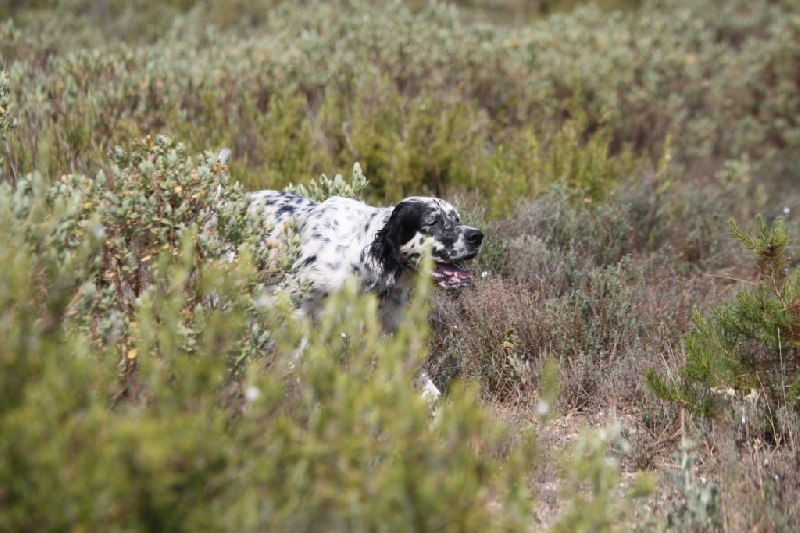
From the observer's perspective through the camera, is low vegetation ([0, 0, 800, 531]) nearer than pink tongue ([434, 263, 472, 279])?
Yes

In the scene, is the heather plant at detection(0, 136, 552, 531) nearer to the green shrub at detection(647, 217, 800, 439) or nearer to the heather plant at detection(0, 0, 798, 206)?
the green shrub at detection(647, 217, 800, 439)

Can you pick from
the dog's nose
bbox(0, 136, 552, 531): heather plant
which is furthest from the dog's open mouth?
bbox(0, 136, 552, 531): heather plant

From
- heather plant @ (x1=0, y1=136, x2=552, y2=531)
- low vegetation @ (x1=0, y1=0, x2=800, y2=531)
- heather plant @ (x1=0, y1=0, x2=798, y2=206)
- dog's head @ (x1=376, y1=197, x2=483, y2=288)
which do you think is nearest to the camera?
heather plant @ (x1=0, y1=136, x2=552, y2=531)

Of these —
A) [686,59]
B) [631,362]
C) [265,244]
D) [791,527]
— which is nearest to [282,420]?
[265,244]

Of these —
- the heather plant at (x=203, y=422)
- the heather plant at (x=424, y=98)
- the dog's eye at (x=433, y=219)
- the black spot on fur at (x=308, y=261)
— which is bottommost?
the heather plant at (x=424, y=98)

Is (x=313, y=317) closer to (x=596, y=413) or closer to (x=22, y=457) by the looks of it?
(x=596, y=413)

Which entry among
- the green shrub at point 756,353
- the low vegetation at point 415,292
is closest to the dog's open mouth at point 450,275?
the low vegetation at point 415,292

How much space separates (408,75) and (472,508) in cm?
642

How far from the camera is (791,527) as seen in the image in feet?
9.96

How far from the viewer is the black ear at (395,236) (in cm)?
427

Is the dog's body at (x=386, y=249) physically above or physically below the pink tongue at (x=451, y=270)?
above

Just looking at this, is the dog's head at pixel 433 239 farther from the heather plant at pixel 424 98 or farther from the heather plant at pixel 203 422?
the heather plant at pixel 424 98

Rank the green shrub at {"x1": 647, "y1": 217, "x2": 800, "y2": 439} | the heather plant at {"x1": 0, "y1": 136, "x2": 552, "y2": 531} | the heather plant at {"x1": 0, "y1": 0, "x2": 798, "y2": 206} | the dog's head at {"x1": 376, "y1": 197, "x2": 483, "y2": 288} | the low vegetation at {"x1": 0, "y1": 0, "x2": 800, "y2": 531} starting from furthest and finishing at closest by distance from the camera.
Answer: the heather plant at {"x1": 0, "y1": 0, "x2": 798, "y2": 206}
the dog's head at {"x1": 376, "y1": 197, "x2": 483, "y2": 288}
the green shrub at {"x1": 647, "y1": 217, "x2": 800, "y2": 439}
the low vegetation at {"x1": 0, "y1": 0, "x2": 800, "y2": 531}
the heather plant at {"x1": 0, "y1": 136, "x2": 552, "y2": 531}

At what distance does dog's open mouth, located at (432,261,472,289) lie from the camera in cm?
433
